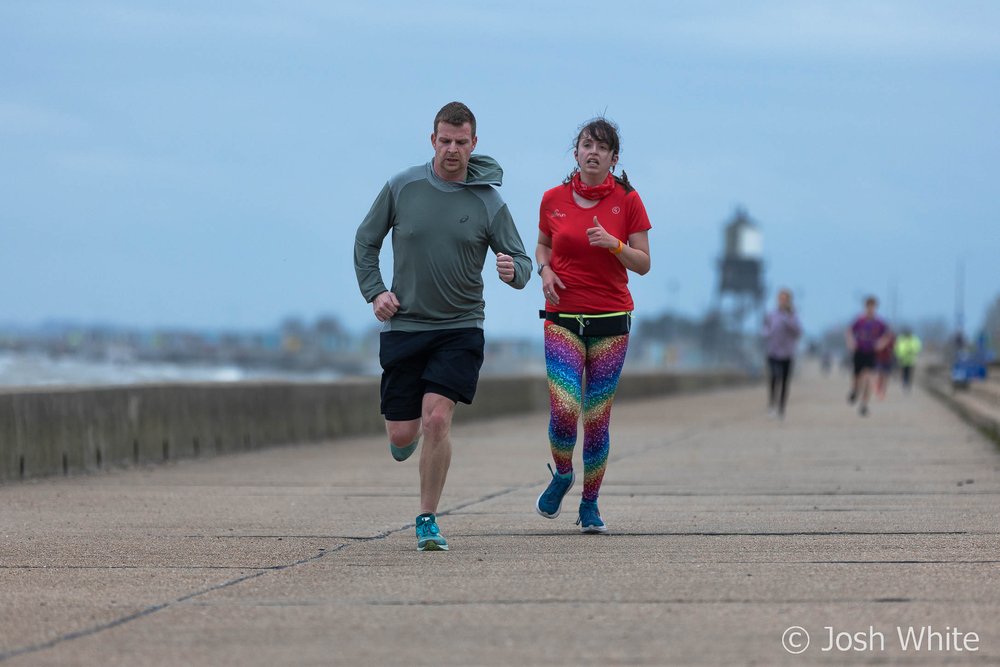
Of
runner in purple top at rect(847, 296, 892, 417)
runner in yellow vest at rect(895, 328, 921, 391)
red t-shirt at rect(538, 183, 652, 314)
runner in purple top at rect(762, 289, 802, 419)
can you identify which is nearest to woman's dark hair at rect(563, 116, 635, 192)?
red t-shirt at rect(538, 183, 652, 314)

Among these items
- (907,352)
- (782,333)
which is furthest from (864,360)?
(907,352)

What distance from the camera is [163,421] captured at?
14500 millimetres

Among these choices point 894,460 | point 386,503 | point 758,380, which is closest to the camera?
point 386,503

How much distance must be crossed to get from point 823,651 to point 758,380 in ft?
265

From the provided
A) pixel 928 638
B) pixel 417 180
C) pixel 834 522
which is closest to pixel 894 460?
pixel 834 522

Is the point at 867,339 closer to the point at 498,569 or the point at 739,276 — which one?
the point at 498,569

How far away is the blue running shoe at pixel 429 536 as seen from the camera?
24.7 ft

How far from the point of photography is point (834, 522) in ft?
29.1

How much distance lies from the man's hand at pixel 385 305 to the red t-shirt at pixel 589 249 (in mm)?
987

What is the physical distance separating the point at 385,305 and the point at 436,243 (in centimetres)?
37

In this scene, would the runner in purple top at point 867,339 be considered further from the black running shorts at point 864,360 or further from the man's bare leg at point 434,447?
the man's bare leg at point 434,447

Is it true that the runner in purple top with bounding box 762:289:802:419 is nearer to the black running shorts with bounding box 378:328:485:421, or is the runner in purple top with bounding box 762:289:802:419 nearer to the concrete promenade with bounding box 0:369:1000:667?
the concrete promenade with bounding box 0:369:1000:667

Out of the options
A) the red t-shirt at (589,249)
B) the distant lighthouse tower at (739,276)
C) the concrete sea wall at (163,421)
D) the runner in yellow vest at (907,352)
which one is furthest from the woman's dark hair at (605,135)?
the distant lighthouse tower at (739,276)

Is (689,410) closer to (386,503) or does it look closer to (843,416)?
(843,416)
